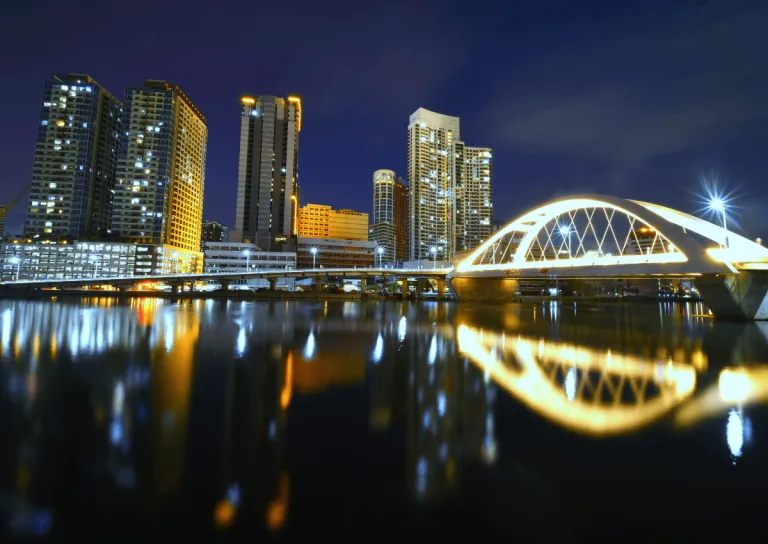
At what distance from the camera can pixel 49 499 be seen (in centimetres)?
423

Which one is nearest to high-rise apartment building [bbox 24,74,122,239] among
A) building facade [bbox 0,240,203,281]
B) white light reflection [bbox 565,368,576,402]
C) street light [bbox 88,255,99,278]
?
building facade [bbox 0,240,203,281]

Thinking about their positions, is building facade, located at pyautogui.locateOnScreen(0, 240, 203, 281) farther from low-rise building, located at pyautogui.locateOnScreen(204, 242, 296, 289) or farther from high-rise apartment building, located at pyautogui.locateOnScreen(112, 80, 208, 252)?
low-rise building, located at pyautogui.locateOnScreen(204, 242, 296, 289)

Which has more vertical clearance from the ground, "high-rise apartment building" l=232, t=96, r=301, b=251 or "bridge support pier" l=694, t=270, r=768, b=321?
"high-rise apartment building" l=232, t=96, r=301, b=251

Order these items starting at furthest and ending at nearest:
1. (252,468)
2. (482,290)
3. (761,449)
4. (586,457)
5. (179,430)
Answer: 1. (482,290)
2. (179,430)
3. (761,449)
4. (586,457)
5. (252,468)

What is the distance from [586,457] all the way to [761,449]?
303 centimetres

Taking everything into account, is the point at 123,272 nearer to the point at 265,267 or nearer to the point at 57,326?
the point at 265,267

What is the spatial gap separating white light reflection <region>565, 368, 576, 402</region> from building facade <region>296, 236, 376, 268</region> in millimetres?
111233

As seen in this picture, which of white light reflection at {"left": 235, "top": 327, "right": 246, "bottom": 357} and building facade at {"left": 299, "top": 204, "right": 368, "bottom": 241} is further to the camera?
building facade at {"left": 299, "top": 204, "right": 368, "bottom": 241}

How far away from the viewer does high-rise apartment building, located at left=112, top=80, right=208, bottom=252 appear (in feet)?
396

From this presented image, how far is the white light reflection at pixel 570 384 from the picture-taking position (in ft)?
28.6

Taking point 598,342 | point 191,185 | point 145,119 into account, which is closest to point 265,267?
point 191,185

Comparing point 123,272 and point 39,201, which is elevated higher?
point 39,201

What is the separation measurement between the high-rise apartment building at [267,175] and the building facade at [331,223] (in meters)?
25.1

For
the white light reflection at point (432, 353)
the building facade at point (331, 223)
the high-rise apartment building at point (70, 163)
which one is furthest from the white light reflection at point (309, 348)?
the high-rise apartment building at point (70, 163)
